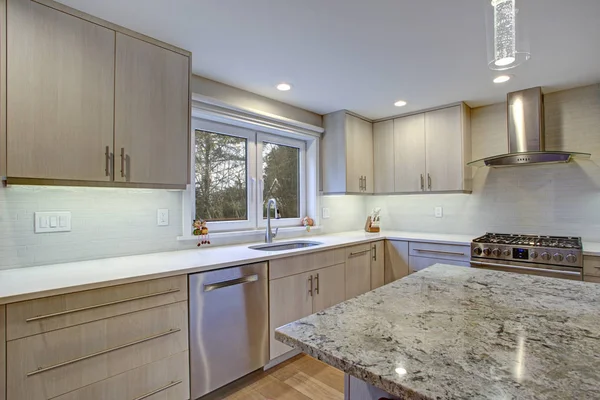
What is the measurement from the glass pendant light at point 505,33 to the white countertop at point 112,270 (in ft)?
5.46

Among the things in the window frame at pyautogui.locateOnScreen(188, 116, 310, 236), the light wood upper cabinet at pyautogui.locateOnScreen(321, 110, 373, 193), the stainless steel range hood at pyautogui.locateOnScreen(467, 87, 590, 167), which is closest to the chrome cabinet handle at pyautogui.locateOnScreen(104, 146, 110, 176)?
the window frame at pyautogui.locateOnScreen(188, 116, 310, 236)

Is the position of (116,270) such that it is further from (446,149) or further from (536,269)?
(446,149)

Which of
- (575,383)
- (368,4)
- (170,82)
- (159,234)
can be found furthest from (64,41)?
(575,383)

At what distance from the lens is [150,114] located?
1824mm

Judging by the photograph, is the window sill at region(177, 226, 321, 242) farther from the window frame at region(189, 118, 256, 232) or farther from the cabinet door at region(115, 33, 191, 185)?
the cabinet door at region(115, 33, 191, 185)

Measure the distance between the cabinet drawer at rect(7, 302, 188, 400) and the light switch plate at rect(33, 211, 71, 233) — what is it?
0.70 m

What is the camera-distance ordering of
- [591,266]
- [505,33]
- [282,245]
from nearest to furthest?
[505,33]
[591,266]
[282,245]

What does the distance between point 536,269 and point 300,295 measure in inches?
72.7

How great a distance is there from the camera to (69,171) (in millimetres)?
1547

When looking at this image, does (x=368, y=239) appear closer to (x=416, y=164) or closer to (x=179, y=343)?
(x=416, y=164)

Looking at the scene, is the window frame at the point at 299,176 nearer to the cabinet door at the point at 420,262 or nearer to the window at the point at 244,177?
the window at the point at 244,177

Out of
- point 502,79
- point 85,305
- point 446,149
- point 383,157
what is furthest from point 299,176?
point 85,305

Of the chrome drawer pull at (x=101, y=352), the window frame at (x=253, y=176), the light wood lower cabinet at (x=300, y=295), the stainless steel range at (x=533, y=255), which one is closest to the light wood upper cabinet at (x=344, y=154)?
the window frame at (x=253, y=176)

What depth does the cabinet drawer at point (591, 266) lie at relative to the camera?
7.15 ft
